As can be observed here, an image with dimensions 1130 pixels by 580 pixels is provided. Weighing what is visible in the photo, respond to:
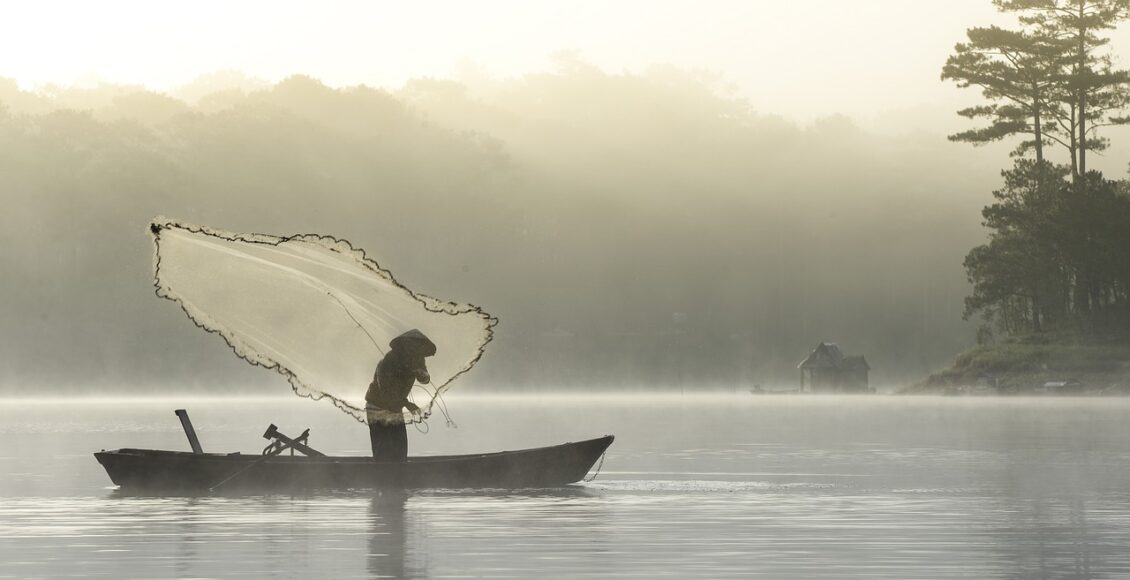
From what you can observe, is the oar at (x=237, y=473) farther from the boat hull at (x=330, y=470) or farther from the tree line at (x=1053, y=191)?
the tree line at (x=1053, y=191)

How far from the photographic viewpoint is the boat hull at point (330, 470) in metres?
43.0

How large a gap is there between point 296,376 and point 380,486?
16.5 ft

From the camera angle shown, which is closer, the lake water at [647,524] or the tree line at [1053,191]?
the lake water at [647,524]

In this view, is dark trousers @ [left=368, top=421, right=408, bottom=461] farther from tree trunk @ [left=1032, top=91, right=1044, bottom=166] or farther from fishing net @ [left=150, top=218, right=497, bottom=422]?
tree trunk @ [left=1032, top=91, right=1044, bottom=166]

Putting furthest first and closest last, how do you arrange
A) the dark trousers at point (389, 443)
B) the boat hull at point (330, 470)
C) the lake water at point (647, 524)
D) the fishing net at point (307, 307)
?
1. the dark trousers at point (389, 443)
2. the boat hull at point (330, 470)
3. the fishing net at point (307, 307)
4. the lake water at point (647, 524)

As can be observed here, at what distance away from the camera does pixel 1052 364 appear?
144 meters

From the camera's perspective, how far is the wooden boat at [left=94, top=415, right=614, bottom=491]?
141 feet

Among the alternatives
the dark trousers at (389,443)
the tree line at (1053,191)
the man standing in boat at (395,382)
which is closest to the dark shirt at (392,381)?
the man standing in boat at (395,382)

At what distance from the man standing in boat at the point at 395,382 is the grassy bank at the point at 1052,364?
4313 inches

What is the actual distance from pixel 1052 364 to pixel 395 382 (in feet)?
369

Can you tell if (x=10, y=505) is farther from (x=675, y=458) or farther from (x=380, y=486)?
(x=675, y=458)

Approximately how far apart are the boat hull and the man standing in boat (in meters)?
0.93

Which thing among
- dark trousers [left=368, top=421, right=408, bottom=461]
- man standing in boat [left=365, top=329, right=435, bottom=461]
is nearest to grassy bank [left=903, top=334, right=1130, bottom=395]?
dark trousers [left=368, top=421, right=408, bottom=461]

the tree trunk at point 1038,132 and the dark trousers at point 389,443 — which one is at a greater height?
the tree trunk at point 1038,132
